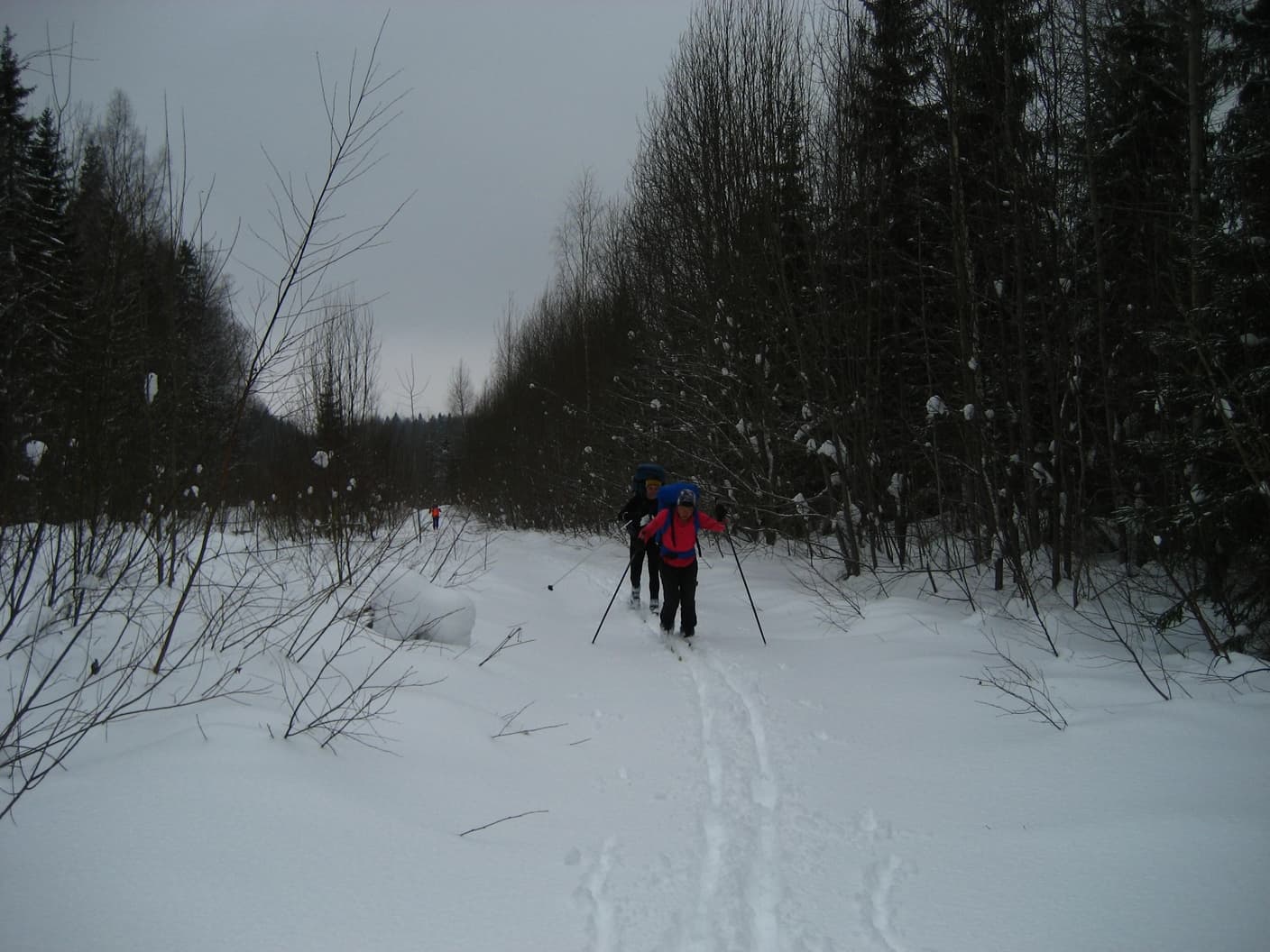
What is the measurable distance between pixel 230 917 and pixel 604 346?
1918 centimetres

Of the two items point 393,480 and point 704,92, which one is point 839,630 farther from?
point 704,92

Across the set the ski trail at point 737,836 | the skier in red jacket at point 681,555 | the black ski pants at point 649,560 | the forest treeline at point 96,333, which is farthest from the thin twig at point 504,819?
the black ski pants at point 649,560

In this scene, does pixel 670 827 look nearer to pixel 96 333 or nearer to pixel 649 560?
pixel 96 333

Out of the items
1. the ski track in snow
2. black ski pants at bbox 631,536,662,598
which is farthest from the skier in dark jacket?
the ski track in snow

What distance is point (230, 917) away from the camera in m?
2.04

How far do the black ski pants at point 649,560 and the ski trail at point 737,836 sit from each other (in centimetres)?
333

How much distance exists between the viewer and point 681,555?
277 inches

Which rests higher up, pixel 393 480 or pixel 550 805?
pixel 393 480

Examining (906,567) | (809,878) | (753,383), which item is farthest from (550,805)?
(753,383)

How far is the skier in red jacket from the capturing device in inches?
277

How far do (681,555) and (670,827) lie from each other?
3910 millimetres

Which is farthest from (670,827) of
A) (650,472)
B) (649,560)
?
(650,472)

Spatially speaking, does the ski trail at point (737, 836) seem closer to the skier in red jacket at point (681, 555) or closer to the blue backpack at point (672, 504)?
the skier in red jacket at point (681, 555)

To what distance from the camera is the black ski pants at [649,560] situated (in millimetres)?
8445
